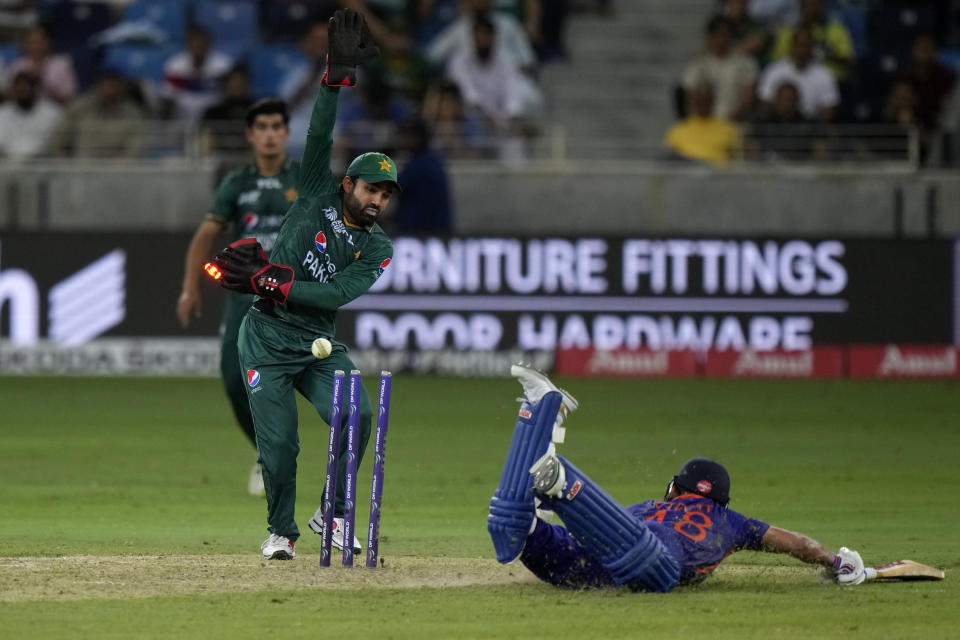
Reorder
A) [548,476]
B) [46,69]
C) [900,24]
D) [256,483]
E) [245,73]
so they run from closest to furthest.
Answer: [548,476]
[256,483]
[245,73]
[46,69]
[900,24]

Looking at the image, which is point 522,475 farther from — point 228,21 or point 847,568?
point 228,21

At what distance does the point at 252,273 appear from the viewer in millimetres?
7281

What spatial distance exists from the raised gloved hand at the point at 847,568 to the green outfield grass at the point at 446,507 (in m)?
0.06

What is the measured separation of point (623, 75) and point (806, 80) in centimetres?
289

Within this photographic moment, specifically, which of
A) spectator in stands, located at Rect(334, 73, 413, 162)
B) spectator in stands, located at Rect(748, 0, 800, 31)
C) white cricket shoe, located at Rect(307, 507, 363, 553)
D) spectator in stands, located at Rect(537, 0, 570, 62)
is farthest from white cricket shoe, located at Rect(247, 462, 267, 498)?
spectator in stands, located at Rect(748, 0, 800, 31)

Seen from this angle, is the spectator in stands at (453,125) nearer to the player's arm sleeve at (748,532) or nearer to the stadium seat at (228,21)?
the stadium seat at (228,21)

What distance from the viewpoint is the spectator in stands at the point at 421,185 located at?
17453 millimetres

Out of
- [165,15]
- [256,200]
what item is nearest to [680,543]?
[256,200]

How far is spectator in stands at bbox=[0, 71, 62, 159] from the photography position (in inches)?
748

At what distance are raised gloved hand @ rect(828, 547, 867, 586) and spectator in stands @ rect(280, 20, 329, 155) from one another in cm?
1257

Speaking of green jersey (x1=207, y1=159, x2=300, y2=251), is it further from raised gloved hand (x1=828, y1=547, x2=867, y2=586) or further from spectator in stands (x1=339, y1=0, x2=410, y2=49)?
spectator in stands (x1=339, y1=0, x2=410, y2=49)

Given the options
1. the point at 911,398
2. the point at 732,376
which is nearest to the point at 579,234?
the point at 732,376

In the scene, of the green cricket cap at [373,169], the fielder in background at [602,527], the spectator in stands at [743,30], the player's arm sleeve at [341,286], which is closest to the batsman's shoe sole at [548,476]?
the fielder in background at [602,527]

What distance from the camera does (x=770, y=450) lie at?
1274 cm
